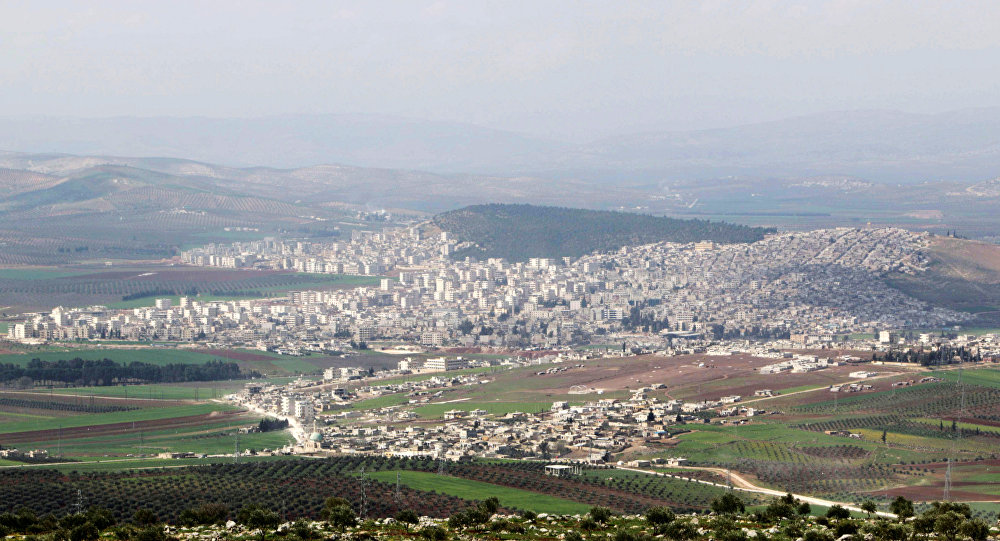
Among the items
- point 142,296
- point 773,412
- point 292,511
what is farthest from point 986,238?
point 292,511

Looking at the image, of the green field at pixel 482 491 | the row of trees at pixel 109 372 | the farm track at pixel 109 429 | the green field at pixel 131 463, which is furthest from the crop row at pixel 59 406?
the green field at pixel 482 491

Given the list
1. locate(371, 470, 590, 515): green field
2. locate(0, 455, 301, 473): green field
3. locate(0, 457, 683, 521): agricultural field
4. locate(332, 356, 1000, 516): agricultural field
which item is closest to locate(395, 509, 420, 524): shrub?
locate(0, 457, 683, 521): agricultural field

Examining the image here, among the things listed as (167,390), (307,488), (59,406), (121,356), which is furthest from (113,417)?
(307,488)

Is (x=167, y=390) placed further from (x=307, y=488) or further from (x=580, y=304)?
(x=580, y=304)

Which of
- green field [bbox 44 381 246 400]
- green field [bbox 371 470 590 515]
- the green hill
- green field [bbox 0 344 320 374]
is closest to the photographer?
green field [bbox 371 470 590 515]

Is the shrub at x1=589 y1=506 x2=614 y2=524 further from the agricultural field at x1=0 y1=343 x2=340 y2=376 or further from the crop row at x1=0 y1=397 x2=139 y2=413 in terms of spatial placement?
the agricultural field at x1=0 y1=343 x2=340 y2=376

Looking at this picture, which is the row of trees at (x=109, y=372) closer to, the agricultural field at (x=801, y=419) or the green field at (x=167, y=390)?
the green field at (x=167, y=390)

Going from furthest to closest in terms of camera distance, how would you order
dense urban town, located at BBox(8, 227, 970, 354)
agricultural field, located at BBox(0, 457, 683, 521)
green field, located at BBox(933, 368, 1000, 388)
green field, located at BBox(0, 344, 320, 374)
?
dense urban town, located at BBox(8, 227, 970, 354)
green field, located at BBox(0, 344, 320, 374)
green field, located at BBox(933, 368, 1000, 388)
agricultural field, located at BBox(0, 457, 683, 521)
